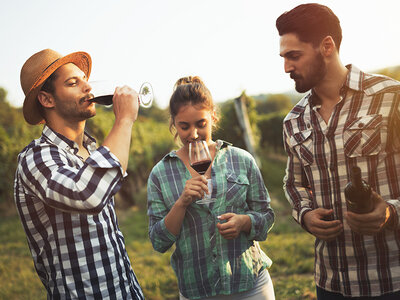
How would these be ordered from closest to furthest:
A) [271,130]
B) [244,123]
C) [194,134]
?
[194,134] → [244,123] → [271,130]

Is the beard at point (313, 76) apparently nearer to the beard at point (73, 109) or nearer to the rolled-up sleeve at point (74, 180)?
the rolled-up sleeve at point (74, 180)

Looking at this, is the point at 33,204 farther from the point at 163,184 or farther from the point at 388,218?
the point at 388,218

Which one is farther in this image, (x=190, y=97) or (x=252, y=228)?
(x=190, y=97)

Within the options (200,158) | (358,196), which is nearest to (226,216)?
(200,158)

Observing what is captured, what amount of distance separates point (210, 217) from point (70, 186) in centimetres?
100

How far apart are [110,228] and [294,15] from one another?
5.60 feet

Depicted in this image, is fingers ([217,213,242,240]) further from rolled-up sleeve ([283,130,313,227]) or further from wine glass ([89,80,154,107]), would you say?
wine glass ([89,80,154,107])

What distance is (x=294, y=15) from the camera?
91.8 inches

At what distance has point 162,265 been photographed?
6527 mm

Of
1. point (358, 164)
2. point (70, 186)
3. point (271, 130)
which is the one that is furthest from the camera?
point (271, 130)

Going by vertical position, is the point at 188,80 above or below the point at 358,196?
above

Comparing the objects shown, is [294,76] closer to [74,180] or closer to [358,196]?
[358,196]

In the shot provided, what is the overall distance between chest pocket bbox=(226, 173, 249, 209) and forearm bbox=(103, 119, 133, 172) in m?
0.79

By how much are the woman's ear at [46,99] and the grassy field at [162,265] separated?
11.8 feet
